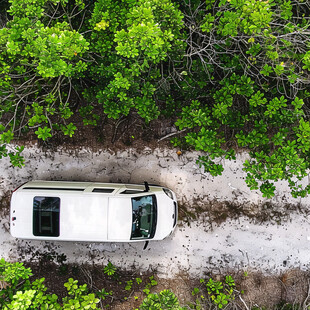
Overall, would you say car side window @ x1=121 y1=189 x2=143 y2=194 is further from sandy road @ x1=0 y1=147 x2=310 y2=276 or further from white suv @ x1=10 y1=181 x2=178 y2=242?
sandy road @ x1=0 y1=147 x2=310 y2=276

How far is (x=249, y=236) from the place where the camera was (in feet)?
25.4

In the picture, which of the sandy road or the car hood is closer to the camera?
the car hood

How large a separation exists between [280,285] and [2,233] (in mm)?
7629

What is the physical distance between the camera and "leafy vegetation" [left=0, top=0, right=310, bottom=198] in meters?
4.27

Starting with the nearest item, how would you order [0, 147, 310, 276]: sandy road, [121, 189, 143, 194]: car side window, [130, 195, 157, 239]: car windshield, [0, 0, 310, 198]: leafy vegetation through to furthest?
[0, 0, 310, 198]: leafy vegetation
[130, 195, 157, 239]: car windshield
[121, 189, 143, 194]: car side window
[0, 147, 310, 276]: sandy road

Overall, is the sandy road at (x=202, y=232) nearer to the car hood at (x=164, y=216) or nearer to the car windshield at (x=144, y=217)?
the car hood at (x=164, y=216)

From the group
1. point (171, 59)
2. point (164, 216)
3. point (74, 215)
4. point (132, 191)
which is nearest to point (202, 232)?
point (164, 216)

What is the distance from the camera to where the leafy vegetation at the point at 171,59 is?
427 centimetres

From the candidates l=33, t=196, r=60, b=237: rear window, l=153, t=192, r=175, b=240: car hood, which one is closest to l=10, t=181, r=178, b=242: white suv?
l=33, t=196, r=60, b=237: rear window

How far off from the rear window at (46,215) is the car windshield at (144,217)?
1764mm

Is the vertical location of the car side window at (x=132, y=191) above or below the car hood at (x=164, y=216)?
above

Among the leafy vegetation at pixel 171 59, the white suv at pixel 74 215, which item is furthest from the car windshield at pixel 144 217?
the leafy vegetation at pixel 171 59

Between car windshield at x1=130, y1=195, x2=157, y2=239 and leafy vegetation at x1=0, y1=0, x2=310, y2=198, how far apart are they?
1697 mm

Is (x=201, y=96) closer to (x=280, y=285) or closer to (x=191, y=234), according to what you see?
(x=191, y=234)
